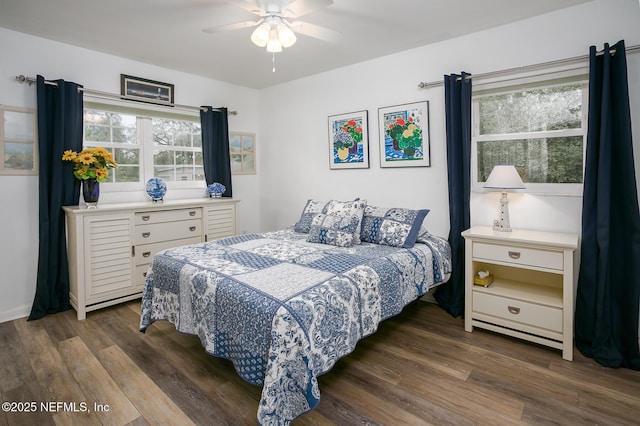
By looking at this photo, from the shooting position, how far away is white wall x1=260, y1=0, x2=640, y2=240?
247 centimetres

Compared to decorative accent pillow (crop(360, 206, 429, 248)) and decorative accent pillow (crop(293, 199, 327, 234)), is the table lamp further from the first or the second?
decorative accent pillow (crop(293, 199, 327, 234))

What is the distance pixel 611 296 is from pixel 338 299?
198cm

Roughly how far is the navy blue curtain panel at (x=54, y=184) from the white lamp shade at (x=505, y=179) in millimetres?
3736

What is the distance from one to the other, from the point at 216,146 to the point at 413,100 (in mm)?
2440

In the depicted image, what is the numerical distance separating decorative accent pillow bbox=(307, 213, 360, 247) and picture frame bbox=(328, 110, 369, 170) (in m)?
1.00

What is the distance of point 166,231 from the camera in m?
3.49

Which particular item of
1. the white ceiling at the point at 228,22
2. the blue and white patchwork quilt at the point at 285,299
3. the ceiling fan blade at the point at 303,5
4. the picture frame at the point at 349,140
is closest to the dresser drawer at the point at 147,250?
the blue and white patchwork quilt at the point at 285,299

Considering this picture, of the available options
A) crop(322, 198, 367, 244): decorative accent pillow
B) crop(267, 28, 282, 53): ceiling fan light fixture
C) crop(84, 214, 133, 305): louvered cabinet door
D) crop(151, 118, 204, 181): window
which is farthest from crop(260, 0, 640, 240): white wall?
crop(84, 214, 133, 305): louvered cabinet door

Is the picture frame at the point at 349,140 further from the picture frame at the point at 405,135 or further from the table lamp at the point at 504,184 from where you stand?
the table lamp at the point at 504,184

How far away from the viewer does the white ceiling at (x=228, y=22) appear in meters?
2.45

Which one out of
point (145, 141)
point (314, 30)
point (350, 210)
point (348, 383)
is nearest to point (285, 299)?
point (348, 383)

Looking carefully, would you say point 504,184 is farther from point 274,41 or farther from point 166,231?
point 166,231

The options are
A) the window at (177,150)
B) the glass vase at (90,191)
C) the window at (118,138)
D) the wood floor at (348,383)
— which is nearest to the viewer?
the wood floor at (348,383)

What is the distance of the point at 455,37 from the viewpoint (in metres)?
3.05
